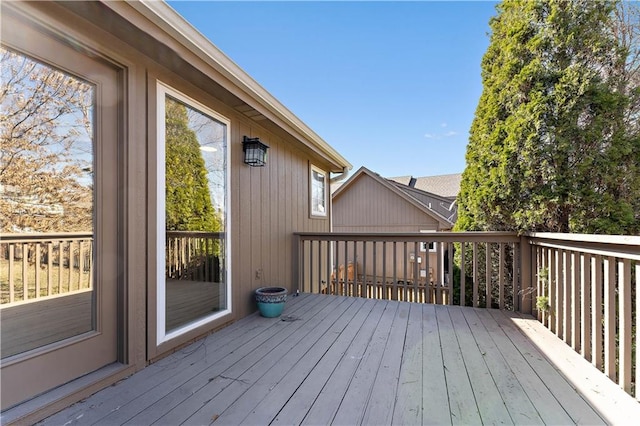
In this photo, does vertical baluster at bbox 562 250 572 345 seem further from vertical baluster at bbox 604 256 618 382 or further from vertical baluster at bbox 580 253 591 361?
vertical baluster at bbox 604 256 618 382

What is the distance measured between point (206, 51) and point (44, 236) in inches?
64.2

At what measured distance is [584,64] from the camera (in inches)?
108

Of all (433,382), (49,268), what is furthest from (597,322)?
(49,268)

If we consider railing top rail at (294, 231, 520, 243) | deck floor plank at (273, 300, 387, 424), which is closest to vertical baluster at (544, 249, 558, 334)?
railing top rail at (294, 231, 520, 243)

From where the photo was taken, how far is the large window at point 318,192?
5.57m

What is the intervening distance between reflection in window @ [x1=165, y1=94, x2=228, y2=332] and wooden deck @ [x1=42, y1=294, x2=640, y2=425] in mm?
360

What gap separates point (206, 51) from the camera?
2.20 m

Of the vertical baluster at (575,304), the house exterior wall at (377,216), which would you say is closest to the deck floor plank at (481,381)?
the vertical baluster at (575,304)

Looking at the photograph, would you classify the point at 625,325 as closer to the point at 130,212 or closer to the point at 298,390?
the point at 298,390

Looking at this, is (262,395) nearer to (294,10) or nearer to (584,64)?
(584,64)

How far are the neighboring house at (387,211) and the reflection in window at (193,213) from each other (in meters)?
8.24

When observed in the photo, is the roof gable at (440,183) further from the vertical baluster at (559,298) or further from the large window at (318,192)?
the vertical baluster at (559,298)

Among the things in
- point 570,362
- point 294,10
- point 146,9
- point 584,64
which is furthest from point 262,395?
point 294,10

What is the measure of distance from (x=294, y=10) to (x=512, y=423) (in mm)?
5699
